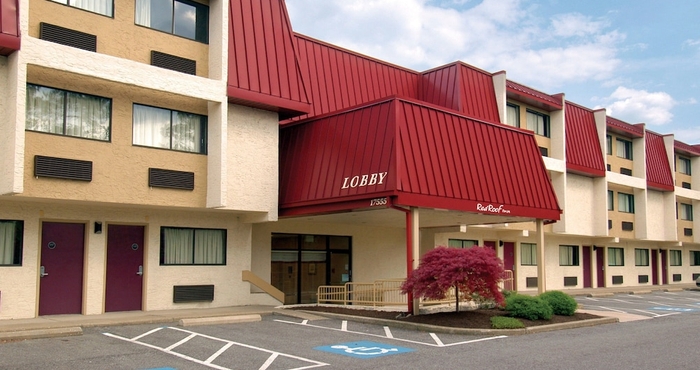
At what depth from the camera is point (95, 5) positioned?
16953 millimetres

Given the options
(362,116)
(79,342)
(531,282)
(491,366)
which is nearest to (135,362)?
(79,342)

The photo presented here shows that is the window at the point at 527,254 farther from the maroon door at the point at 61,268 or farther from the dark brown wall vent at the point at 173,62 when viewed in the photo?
the maroon door at the point at 61,268

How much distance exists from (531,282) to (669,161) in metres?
15.7

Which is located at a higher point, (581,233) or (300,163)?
(300,163)

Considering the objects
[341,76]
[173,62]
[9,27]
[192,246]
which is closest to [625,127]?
[341,76]

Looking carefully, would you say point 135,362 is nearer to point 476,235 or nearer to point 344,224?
point 344,224

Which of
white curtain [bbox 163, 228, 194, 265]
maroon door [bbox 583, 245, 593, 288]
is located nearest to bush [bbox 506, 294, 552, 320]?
white curtain [bbox 163, 228, 194, 265]

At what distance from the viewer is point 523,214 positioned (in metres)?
21.7

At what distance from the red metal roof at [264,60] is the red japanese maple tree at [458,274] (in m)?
6.82

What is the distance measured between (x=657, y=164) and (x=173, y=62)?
110ft

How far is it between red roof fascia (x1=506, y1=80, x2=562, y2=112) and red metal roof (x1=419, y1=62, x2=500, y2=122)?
4.13 ft

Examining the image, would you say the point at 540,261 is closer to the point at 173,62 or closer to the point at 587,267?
the point at 173,62

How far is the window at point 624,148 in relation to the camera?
128 feet

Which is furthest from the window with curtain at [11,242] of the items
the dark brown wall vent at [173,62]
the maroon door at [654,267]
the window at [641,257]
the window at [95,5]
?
the maroon door at [654,267]
